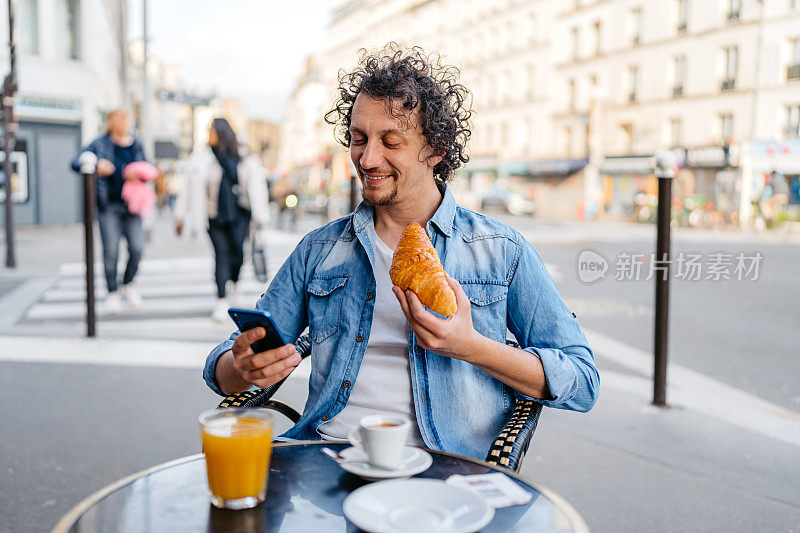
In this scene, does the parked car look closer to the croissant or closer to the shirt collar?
the shirt collar

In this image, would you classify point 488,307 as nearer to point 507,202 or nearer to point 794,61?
point 794,61

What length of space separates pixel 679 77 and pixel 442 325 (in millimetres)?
37169

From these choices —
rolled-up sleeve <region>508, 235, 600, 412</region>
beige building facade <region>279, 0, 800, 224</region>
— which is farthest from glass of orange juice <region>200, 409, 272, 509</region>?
beige building facade <region>279, 0, 800, 224</region>

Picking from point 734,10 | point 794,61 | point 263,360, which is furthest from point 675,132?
point 263,360

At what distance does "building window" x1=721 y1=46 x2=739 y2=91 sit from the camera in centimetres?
3219

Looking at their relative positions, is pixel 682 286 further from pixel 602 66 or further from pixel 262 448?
pixel 602 66

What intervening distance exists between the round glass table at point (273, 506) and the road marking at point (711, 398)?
10.6 ft

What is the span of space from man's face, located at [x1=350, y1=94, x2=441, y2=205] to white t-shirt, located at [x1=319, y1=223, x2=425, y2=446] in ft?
0.79

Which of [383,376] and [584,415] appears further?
[584,415]

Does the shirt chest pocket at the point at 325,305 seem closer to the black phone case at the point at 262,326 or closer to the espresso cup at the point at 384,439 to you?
the black phone case at the point at 262,326

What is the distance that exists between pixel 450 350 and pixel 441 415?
0.33 m

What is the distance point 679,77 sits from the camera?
116 feet

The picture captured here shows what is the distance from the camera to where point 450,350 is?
5.75ft

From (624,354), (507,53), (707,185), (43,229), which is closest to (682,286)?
(624,354)
